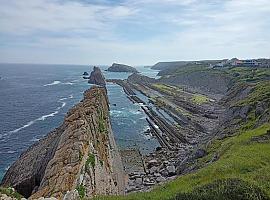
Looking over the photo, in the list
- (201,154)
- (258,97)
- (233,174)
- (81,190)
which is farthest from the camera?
(258,97)

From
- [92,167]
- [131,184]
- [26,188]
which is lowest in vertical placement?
[131,184]

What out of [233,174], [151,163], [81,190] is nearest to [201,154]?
[151,163]

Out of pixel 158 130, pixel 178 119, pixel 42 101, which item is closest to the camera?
pixel 158 130

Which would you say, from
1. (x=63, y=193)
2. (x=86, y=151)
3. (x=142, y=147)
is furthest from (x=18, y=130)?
(x=63, y=193)

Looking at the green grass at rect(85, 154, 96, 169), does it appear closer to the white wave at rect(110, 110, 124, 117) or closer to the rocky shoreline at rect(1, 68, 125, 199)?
the rocky shoreline at rect(1, 68, 125, 199)

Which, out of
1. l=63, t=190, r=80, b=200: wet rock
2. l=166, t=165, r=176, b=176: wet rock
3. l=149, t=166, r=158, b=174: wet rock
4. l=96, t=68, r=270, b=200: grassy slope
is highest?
l=96, t=68, r=270, b=200: grassy slope

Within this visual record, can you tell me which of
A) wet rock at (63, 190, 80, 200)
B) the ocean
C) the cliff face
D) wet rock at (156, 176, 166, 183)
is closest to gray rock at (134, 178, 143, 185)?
wet rock at (156, 176, 166, 183)

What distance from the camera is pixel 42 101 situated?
113688 millimetres

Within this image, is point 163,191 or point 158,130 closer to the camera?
point 163,191

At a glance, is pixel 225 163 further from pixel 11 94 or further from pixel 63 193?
pixel 11 94

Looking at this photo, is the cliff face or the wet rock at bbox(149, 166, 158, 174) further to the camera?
the wet rock at bbox(149, 166, 158, 174)

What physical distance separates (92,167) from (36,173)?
886 cm

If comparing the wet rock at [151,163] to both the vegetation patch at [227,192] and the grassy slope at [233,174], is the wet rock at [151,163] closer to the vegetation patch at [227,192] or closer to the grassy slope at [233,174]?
the grassy slope at [233,174]

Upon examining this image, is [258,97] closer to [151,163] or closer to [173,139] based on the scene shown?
[173,139]
